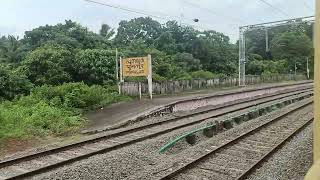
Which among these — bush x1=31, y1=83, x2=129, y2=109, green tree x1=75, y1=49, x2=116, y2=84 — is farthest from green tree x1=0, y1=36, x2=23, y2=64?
bush x1=31, y1=83, x2=129, y2=109

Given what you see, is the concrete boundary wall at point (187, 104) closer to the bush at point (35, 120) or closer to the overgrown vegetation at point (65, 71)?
the bush at point (35, 120)

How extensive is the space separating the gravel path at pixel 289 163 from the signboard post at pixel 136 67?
1171 centimetres

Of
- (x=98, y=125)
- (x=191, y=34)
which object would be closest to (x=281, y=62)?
(x=191, y=34)

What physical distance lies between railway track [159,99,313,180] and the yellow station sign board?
328 inches

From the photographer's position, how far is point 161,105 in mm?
23188

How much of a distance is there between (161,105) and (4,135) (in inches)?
392

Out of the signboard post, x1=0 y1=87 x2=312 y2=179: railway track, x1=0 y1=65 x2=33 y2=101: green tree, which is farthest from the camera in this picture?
the signboard post

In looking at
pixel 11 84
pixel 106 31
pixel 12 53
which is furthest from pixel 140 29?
pixel 11 84

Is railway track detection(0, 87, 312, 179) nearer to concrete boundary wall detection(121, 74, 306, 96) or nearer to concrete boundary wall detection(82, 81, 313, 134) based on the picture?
concrete boundary wall detection(82, 81, 313, 134)

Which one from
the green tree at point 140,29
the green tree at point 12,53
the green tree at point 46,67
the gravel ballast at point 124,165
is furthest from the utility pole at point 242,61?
the gravel ballast at point 124,165

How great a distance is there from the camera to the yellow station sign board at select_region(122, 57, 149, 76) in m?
25.5

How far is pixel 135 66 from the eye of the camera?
2591 cm

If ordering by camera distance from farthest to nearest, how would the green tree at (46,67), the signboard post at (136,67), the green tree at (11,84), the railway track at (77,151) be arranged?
the green tree at (46,67) < the signboard post at (136,67) < the green tree at (11,84) < the railway track at (77,151)

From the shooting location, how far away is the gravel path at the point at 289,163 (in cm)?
1012
